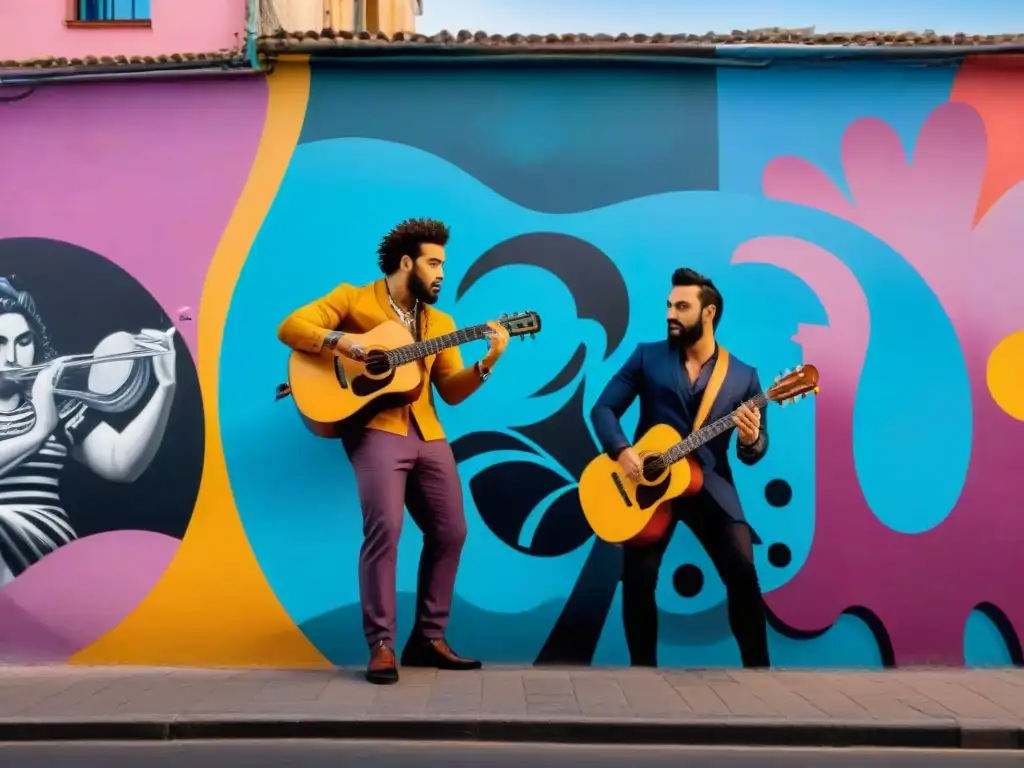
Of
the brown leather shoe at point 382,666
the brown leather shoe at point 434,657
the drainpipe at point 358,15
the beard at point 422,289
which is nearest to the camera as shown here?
the brown leather shoe at point 382,666

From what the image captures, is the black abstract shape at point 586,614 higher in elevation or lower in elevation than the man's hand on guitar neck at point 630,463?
lower

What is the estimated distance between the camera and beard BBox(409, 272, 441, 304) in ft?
22.4

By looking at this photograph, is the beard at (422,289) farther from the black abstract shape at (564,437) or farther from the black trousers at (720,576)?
the black trousers at (720,576)

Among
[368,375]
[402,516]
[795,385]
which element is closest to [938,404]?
[795,385]

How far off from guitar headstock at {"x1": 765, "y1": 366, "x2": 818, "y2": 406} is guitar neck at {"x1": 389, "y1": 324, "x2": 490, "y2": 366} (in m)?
1.89

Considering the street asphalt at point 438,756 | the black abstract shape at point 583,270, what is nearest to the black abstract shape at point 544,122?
the black abstract shape at point 583,270

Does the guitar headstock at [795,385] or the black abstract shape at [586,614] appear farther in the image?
the black abstract shape at [586,614]

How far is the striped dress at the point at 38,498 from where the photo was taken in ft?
23.3

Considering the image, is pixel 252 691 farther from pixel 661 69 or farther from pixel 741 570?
pixel 661 69

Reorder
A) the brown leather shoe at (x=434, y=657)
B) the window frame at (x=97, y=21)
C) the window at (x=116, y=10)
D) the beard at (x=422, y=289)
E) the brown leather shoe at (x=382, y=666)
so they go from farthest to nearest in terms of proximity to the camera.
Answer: the window at (x=116, y=10), the window frame at (x=97, y=21), the beard at (x=422, y=289), the brown leather shoe at (x=434, y=657), the brown leather shoe at (x=382, y=666)

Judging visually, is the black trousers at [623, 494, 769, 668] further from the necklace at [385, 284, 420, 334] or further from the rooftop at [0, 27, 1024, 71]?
the rooftop at [0, 27, 1024, 71]

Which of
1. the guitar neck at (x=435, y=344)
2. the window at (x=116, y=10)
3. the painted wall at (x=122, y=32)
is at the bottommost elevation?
the guitar neck at (x=435, y=344)

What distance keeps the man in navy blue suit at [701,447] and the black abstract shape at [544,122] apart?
2.61 ft

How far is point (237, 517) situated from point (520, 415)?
1977 millimetres
